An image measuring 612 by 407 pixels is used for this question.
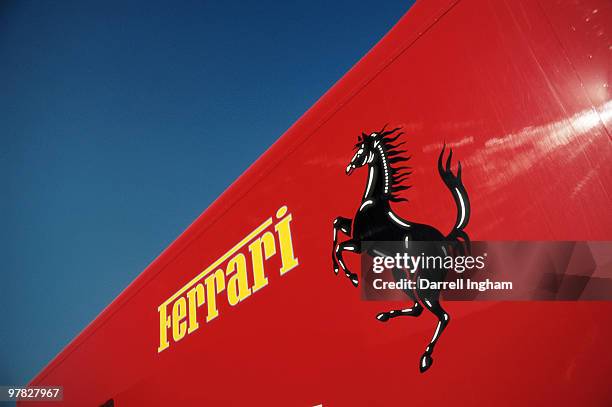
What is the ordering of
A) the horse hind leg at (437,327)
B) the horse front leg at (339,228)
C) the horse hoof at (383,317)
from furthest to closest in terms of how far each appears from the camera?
the horse front leg at (339,228) → the horse hoof at (383,317) → the horse hind leg at (437,327)

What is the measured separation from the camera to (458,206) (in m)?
0.99

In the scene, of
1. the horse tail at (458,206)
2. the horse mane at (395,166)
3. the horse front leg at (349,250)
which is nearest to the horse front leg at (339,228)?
the horse front leg at (349,250)

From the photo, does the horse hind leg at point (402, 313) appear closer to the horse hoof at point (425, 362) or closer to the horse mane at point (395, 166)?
the horse hoof at point (425, 362)

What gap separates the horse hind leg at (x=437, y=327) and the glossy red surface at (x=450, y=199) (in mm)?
14

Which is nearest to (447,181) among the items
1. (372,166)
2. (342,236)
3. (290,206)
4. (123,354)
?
(372,166)

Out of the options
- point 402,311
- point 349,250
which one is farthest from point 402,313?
point 349,250

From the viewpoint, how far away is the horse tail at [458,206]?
97 cm

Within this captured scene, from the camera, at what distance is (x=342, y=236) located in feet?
4.03

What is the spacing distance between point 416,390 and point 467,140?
0.45m

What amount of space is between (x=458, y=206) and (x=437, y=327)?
21 cm

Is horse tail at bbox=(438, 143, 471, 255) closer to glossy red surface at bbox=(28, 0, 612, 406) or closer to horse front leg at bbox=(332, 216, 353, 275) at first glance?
glossy red surface at bbox=(28, 0, 612, 406)

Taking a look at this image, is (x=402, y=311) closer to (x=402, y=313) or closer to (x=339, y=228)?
(x=402, y=313)

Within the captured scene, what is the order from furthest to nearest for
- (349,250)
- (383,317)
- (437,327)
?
(349,250), (383,317), (437,327)

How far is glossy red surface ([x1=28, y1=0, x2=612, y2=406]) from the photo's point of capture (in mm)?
822
